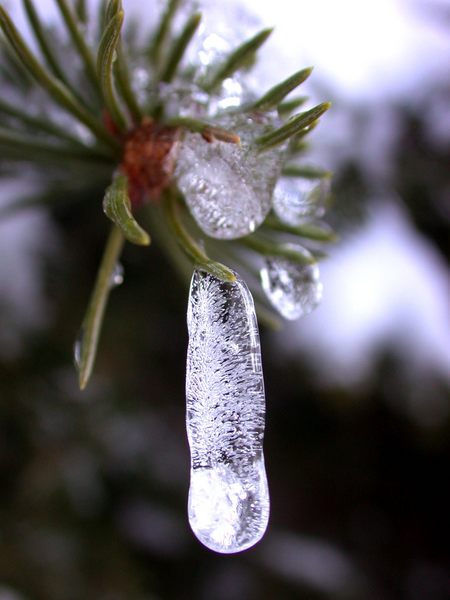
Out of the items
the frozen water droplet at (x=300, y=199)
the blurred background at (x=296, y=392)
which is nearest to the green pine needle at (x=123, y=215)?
the frozen water droplet at (x=300, y=199)

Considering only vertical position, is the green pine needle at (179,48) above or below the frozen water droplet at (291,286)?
above

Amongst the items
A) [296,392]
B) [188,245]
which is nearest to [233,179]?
[188,245]

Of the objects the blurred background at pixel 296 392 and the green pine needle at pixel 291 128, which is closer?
the green pine needle at pixel 291 128

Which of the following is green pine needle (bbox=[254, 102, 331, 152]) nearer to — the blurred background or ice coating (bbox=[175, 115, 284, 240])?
ice coating (bbox=[175, 115, 284, 240])

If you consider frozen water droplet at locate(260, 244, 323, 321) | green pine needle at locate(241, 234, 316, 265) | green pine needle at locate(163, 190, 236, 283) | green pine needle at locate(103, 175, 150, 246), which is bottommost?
frozen water droplet at locate(260, 244, 323, 321)

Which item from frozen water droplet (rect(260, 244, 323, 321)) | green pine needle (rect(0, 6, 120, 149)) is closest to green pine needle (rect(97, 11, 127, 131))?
green pine needle (rect(0, 6, 120, 149))

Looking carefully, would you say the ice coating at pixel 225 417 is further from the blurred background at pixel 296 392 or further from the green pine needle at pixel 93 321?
the blurred background at pixel 296 392
